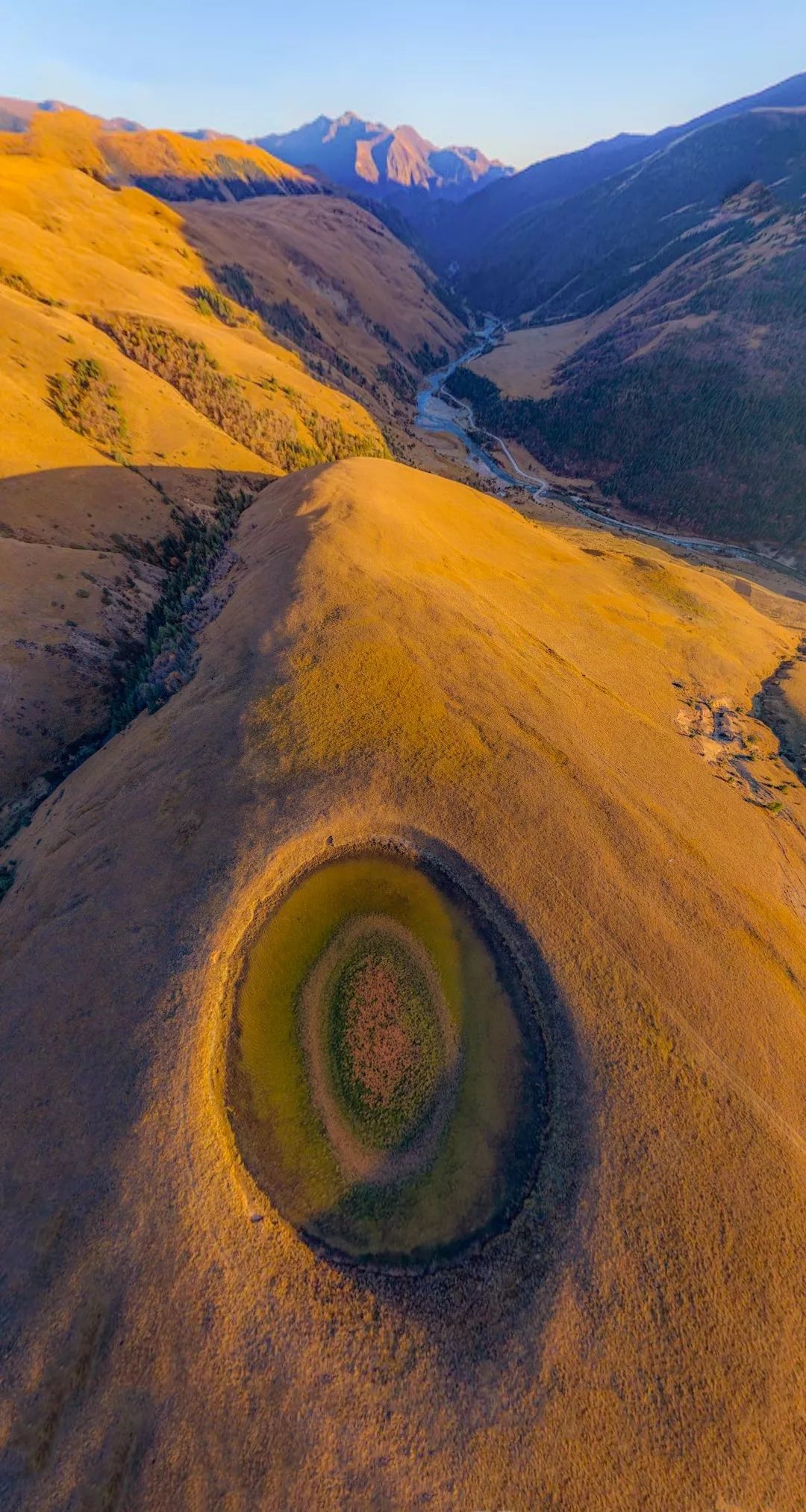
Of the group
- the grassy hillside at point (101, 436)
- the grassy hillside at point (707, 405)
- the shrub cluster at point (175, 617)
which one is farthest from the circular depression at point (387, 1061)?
the grassy hillside at point (707, 405)

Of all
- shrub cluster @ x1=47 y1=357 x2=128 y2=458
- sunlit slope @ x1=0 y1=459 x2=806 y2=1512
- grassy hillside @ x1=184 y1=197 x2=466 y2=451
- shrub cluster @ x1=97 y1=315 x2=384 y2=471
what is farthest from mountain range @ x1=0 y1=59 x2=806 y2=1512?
grassy hillside @ x1=184 y1=197 x2=466 y2=451

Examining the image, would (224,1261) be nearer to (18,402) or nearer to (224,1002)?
(224,1002)

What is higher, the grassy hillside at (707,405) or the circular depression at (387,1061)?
the grassy hillside at (707,405)

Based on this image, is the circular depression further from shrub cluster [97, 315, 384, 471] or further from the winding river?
the winding river

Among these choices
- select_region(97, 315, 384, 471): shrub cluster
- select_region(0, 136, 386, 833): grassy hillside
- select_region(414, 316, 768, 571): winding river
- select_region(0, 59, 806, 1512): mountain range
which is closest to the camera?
select_region(0, 59, 806, 1512): mountain range

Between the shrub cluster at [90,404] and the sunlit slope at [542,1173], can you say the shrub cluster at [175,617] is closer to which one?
the sunlit slope at [542,1173]

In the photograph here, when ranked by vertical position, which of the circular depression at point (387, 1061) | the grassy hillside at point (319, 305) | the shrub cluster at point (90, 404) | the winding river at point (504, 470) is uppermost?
the grassy hillside at point (319, 305)

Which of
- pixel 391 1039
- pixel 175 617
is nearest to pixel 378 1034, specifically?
pixel 391 1039
